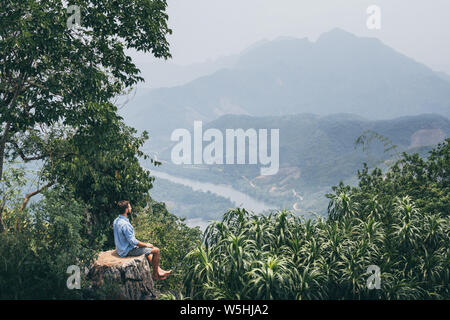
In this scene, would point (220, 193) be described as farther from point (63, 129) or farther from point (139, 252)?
point (139, 252)

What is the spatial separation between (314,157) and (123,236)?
143 m

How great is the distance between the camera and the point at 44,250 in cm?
609

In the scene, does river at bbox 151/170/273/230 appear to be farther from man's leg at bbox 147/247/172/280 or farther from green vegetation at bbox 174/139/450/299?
man's leg at bbox 147/247/172/280

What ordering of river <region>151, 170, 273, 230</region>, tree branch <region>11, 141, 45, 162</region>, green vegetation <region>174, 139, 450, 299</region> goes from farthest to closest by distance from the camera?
river <region>151, 170, 273, 230</region> < tree branch <region>11, 141, 45, 162</region> < green vegetation <region>174, 139, 450, 299</region>

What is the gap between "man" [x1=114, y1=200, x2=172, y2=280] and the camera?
6.16 metres

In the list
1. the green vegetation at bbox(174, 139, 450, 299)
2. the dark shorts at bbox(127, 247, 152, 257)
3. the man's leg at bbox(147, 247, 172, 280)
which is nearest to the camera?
the green vegetation at bbox(174, 139, 450, 299)

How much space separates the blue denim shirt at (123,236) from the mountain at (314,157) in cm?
10101

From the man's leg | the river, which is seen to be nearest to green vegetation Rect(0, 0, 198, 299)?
the man's leg

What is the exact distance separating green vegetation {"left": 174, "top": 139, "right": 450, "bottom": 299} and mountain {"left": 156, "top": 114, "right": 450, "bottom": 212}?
9878 cm

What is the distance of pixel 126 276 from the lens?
6098 millimetres

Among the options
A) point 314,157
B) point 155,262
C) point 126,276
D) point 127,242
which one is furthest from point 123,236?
point 314,157

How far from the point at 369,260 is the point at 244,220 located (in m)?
2.10

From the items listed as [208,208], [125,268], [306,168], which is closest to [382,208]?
[125,268]

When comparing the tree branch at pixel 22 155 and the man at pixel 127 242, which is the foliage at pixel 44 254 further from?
the tree branch at pixel 22 155
